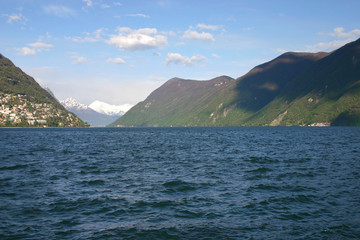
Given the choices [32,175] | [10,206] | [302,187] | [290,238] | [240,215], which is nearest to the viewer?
[290,238]

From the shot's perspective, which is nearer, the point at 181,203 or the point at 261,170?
the point at 181,203

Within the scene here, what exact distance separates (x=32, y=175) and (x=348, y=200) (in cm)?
3733

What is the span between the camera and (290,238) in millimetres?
17266

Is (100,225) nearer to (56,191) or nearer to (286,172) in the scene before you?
(56,191)

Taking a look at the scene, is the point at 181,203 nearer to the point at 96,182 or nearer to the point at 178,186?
the point at 178,186

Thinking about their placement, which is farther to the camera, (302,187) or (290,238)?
(302,187)

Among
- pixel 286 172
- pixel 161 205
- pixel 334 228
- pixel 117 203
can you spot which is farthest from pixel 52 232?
pixel 286 172

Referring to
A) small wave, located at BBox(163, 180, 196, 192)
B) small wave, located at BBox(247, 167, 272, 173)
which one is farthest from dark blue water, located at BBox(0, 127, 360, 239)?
small wave, located at BBox(247, 167, 272, 173)

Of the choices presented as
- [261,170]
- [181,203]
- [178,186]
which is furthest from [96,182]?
[261,170]

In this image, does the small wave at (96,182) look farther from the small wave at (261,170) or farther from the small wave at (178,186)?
the small wave at (261,170)

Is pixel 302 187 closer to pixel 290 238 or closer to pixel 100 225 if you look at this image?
pixel 290 238

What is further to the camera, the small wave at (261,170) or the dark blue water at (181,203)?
the small wave at (261,170)

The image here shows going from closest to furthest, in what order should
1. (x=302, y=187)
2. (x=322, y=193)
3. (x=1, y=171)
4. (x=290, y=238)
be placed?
(x=290, y=238) < (x=322, y=193) < (x=302, y=187) < (x=1, y=171)

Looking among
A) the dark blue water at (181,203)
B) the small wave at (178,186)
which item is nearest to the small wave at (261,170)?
the dark blue water at (181,203)
